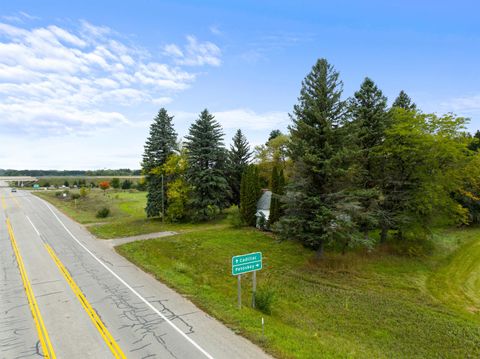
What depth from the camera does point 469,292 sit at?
17.0 m

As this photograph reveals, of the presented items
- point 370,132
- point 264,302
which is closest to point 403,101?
point 370,132

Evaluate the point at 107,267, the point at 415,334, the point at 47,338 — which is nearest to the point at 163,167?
the point at 107,267

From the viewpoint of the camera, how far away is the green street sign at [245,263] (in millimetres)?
11984

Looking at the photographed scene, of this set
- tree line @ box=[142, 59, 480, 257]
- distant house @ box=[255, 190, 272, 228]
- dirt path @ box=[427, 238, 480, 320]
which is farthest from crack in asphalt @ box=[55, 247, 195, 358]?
distant house @ box=[255, 190, 272, 228]

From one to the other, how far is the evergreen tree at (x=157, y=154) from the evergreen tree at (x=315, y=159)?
20.8 metres

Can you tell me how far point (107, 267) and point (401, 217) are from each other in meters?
22.1

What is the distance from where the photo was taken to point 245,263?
12.3 m

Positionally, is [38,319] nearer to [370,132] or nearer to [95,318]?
[95,318]

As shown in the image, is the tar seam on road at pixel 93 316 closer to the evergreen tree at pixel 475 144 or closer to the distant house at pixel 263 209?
the distant house at pixel 263 209

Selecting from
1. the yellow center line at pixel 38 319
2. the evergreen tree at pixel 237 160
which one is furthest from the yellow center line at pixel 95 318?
the evergreen tree at pixel 237 160

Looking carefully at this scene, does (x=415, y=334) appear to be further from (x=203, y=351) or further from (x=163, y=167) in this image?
(x=163, y=167)

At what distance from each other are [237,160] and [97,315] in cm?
3282

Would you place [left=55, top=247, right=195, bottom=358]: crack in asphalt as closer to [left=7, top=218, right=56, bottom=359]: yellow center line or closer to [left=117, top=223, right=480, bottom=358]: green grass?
[left=117, top=223, right=480, bottom=358]: green grass

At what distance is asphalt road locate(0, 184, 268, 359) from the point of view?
8969mm
